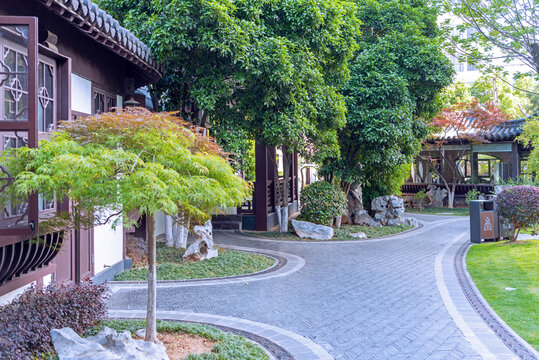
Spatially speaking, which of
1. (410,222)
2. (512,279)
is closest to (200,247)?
(512,279)

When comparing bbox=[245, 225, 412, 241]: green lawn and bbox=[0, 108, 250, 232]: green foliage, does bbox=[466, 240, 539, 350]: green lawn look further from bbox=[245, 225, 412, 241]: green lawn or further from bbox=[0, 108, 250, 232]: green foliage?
bbox=[0, 108, 250, 232]: green foliage

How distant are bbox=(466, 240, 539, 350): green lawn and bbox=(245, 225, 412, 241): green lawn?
3.62 meters

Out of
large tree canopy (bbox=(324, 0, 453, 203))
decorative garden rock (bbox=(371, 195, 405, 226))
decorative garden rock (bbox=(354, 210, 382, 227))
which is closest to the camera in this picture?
large tree canopy (bbox=(324, 0, 453, 203))

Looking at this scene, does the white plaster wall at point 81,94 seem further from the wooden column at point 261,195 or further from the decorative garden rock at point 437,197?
the decorative garden rock at point 437,197

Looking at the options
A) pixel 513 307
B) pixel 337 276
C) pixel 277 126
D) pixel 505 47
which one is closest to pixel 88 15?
pixel 277 126

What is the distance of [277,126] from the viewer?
11.2 meters

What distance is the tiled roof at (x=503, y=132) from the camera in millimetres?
23250

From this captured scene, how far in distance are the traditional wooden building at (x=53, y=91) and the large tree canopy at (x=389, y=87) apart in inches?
311

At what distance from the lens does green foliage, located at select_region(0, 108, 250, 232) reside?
158 inches

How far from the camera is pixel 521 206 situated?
12.5 meters

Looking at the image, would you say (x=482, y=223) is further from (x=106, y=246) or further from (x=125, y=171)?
(x=125, y=171)

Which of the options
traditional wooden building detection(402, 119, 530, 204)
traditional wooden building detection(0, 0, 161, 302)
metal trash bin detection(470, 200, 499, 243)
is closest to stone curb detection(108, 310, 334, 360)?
traditional wooden building detection(0, 0, 161, 302)

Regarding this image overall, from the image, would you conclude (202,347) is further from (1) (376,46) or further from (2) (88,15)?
(1) (376,46)

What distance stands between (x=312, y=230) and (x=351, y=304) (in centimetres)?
731
